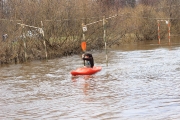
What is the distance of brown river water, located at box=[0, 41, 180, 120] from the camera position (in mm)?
8641

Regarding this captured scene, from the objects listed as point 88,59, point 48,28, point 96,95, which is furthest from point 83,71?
point 48,28

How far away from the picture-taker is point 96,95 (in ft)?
36.0

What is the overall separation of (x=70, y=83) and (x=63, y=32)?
14158 mm

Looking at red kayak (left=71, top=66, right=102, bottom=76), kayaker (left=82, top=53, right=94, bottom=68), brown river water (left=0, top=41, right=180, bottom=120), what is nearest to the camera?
brown river water (left=0, top=41, right=180, bottom=120)

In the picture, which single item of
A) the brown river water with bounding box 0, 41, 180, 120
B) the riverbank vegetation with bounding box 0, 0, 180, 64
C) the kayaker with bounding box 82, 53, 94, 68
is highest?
the riverbank vegetation with bounding box 0, 0, 180, 64

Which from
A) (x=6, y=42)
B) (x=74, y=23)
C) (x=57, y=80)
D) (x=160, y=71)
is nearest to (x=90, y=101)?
(x=57, y=80)

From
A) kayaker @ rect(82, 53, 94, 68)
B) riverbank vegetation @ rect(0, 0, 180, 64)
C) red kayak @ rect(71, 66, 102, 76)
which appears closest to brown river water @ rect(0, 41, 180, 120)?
red kayak @ rect(71, 66, 102, 76)

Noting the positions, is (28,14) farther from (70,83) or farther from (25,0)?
(70,83)

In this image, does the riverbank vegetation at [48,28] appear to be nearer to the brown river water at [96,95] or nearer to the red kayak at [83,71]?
the red kayak at [83,71]

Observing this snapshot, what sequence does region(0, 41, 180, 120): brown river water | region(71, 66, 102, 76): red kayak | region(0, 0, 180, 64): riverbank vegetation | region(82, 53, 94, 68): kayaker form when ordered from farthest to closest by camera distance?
region(0, 0, 180, 64): riverbank vegetation
region(82, 53, 94, 68): kayaker
region(71, 66, 102, 76): red kayak
region(0, 41, 180, 120): brown river water

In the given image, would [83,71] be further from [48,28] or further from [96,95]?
[48,28]

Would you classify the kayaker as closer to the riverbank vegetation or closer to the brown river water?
the brown river water

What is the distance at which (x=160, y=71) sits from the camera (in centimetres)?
1565

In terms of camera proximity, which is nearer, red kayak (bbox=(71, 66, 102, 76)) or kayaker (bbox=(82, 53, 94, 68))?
red kayak (bbox=(71, 66, 102, 76))
